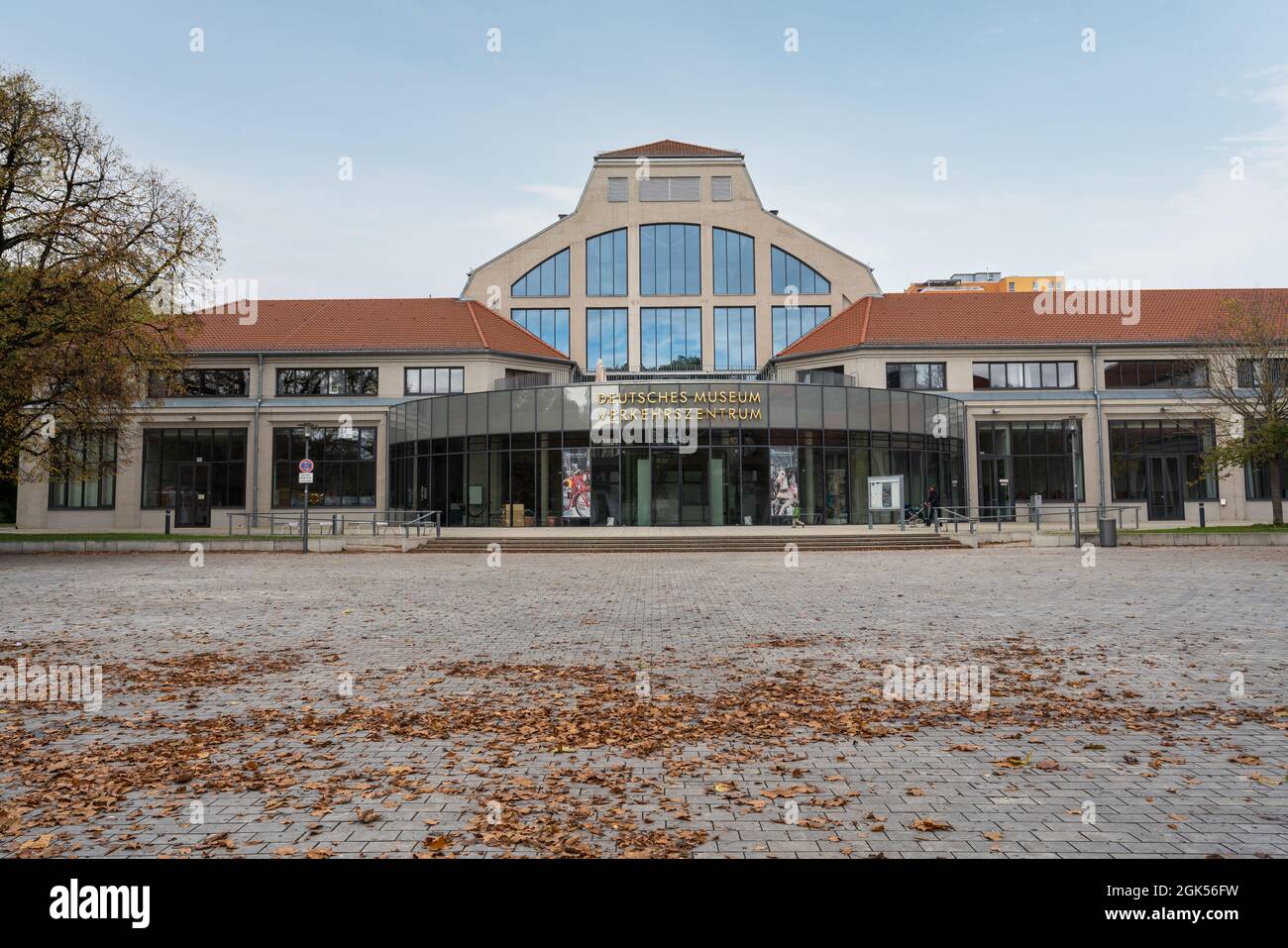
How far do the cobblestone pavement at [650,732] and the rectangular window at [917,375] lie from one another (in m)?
30.3

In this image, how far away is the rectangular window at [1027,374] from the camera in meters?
43.2

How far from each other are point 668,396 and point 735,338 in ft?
49.5

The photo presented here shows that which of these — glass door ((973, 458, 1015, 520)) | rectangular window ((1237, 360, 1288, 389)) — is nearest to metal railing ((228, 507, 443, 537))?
glass door ((973, 458, 1015, 520))

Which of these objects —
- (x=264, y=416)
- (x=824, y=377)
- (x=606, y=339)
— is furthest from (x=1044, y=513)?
(x=264, y=416)

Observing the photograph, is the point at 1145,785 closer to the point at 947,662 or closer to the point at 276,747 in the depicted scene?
the point at 947,662

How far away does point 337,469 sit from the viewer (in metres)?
42.7

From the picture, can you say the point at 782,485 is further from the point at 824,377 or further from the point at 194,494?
the point at 194,494

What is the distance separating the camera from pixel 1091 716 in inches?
257

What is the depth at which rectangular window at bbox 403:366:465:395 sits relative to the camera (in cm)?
4356

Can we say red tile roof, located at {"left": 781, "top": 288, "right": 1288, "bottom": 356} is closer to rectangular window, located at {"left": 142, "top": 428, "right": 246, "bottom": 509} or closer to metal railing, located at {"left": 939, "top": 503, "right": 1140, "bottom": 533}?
metal railing, located at {"left": 939, "top": 503, "right": 1140, "bottom": 533}

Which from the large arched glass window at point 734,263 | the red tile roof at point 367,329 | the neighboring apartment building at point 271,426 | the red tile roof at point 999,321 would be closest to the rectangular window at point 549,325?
the red tile roof at point 367,329

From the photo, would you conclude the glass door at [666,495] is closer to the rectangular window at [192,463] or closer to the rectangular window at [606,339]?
the rectangular window at [606,339]

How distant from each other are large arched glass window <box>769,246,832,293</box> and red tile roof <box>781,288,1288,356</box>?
246cm
